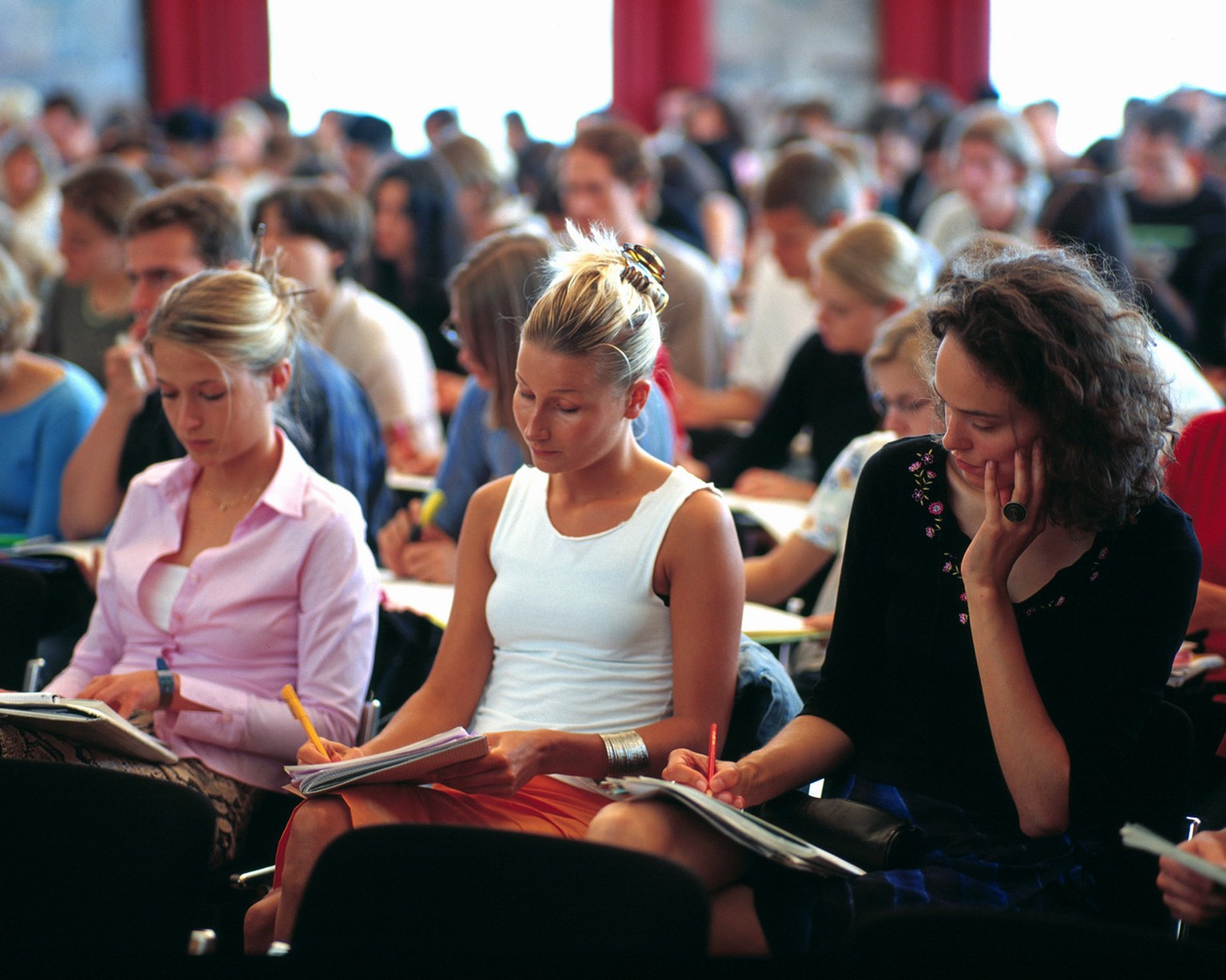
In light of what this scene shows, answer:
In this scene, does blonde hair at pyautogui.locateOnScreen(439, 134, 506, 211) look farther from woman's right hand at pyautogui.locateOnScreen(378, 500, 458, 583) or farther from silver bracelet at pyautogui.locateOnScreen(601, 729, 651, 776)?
silver bracelet at pyautogui.locateOnScreen(601, 729, 651, 776)

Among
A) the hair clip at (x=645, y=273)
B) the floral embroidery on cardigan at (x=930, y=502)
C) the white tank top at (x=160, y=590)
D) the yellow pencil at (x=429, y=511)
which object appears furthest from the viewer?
the yellow pencil at (x=429, y=511)

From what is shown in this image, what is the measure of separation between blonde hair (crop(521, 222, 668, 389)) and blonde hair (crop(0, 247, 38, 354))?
6.04 feet

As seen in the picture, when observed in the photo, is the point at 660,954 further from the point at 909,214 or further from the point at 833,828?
the point at 909,214

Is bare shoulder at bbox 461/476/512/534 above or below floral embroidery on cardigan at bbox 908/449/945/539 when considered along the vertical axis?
below

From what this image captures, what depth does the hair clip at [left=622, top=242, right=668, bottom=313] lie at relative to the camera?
2180mm

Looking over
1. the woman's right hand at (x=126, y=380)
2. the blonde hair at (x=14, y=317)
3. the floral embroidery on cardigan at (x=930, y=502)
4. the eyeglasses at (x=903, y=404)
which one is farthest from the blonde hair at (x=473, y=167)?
the floral embroidery on cardigan at (x=930, y=502)

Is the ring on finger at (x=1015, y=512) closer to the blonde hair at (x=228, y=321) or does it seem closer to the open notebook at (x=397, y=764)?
the open notebook at (x=397, y=764)

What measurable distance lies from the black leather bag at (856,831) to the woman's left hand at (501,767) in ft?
Result: 1.15

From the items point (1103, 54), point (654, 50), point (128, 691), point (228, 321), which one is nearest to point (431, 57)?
point (654, 50)

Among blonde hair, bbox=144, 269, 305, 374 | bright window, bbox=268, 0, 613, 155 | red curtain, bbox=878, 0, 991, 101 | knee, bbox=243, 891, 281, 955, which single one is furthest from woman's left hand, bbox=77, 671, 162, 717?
red curtain, bbox=878, 0, 991, 101

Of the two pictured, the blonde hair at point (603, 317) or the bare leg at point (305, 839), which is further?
the blonde hair at point (603, 317)

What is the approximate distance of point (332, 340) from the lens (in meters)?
4.28

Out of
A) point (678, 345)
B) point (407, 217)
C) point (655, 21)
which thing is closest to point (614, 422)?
point (678, 345)

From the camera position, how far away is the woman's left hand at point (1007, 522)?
1780 mm
